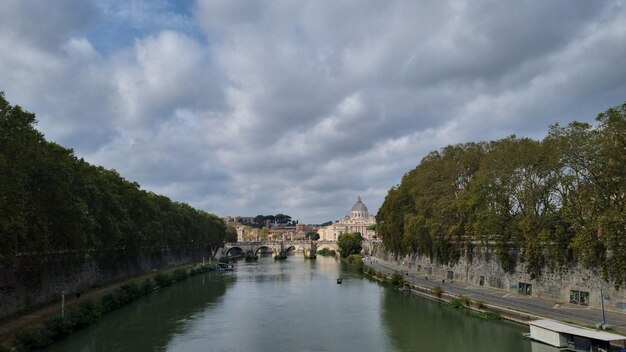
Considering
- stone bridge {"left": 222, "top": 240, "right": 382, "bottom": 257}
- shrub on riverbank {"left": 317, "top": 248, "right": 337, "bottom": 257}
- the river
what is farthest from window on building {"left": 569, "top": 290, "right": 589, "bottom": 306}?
shrub on riverbank {"left": 317, "top": 248, "right": 337, "bottom": 257}

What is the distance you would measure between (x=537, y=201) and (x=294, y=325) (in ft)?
64.0

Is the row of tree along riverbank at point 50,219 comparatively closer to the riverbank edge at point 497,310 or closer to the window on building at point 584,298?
the riverbank edge at point 497,310

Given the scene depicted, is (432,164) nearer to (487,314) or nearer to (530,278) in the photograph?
(530,278)

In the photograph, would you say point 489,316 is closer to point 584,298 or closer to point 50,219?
point 584,298

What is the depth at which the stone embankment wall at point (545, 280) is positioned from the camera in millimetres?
29828

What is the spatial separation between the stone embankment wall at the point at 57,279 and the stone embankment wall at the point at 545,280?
34.5 m

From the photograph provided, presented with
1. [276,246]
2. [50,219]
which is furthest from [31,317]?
[276,246]

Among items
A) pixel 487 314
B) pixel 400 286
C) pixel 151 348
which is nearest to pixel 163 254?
pixel 400 286

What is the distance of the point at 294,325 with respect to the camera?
33.1 metres

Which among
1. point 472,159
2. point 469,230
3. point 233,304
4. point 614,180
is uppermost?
point 472,159

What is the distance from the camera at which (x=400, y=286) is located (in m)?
50.6

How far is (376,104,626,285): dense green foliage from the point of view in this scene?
2888 centimetres

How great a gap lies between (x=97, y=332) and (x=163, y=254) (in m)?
45.0

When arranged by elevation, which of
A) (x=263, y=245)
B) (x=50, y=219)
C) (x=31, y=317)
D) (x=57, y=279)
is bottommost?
(x=31, y=317)
